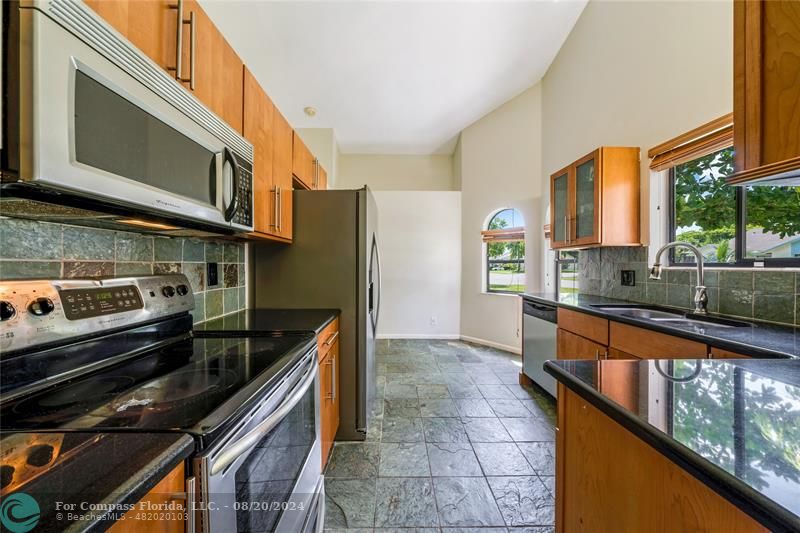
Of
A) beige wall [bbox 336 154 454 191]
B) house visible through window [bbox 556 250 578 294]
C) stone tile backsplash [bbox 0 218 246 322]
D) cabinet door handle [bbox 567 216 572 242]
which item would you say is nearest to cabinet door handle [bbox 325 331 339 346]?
stone tile backsplash [bbox 0 218 246 322]

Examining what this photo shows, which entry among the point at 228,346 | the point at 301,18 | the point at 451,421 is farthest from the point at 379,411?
the point at 301,18

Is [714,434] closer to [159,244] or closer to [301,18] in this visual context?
[159,244]

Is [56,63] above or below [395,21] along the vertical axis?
below

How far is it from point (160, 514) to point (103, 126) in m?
0.79

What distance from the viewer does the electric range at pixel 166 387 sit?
0.64 m

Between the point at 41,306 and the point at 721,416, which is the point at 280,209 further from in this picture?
the point at 721,416

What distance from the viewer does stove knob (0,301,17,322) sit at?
28.2 inches

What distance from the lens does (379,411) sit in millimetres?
2488

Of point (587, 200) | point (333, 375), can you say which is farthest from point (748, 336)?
point (333, 375)

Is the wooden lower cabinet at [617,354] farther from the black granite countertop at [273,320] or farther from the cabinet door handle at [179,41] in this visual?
the cabinet door handle at [179,41]

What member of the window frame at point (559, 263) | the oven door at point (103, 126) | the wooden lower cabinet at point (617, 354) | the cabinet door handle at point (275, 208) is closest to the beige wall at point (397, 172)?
the window frame at point (559, 263)

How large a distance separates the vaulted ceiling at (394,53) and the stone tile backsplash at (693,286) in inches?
90.9

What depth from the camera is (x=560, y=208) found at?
3025 mm

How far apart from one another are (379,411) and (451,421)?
58 centimetres
